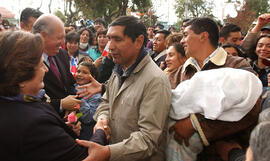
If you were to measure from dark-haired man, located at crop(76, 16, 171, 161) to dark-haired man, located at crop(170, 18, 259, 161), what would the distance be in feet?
0.65

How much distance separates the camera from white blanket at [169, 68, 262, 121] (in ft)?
4.58

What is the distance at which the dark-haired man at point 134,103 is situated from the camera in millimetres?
1683

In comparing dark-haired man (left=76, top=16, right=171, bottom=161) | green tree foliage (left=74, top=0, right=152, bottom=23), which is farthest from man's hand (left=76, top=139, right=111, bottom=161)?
green tree foliage (left=74, top=0, right=152, bottom=23)

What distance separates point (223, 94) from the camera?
4.52ft

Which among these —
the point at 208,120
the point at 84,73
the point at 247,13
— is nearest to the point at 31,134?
the point at 208,120

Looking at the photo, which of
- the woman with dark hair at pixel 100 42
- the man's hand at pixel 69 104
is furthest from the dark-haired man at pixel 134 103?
the woman with dark hair at pixel 100 42

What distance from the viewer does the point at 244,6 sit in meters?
30.7

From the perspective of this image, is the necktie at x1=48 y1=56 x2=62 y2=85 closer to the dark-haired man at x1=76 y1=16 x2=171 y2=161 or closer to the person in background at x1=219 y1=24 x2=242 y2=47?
the dark-haired man at x1=76 y1=16 x2=171 y2=161

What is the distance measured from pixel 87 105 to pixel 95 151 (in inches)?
65.1

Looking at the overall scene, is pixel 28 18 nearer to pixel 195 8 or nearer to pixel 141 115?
pixel 141 115

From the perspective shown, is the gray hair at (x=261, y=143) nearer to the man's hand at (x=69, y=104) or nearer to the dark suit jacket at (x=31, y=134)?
the dark suit jacket at (x=31, y=134)

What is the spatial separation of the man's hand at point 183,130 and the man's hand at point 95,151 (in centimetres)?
55

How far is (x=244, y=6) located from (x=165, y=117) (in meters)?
34.6

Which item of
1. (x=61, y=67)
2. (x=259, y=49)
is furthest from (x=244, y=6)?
(x=61, y=67)
